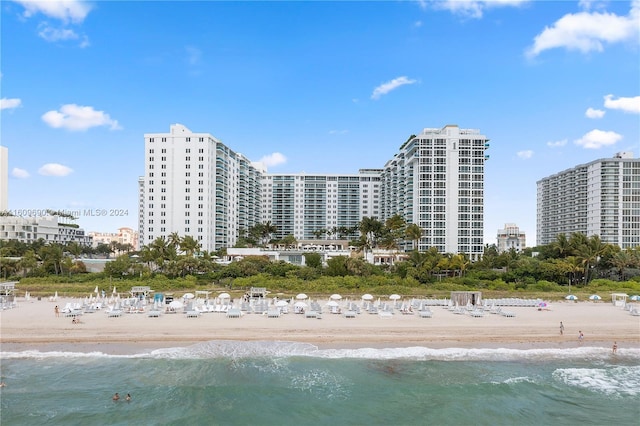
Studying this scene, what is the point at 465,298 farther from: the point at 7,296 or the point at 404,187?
the point at 404,187

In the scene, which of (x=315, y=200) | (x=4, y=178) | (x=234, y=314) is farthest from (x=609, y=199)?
(x=4, y=178)

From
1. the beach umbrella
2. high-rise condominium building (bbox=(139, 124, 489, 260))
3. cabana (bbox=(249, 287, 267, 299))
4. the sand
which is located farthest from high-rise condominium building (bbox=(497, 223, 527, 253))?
the beach umbrella

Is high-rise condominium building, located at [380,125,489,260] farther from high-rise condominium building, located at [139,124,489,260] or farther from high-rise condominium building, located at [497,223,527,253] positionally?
high-rise condominium building, located at [497,223,527,253]

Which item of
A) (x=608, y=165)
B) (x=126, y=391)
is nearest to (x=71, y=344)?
(x=126, y=391)

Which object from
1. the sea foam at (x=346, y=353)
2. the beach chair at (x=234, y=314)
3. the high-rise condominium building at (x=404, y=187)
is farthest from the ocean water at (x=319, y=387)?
the high-rise condominium building at (x=404, y=187)

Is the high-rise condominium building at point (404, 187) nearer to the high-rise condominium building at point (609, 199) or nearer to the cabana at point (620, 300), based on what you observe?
Answer: the high-rise condominium building at point (609, 199)

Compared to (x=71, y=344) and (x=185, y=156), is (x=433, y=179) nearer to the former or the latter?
(x=185, y=156)
